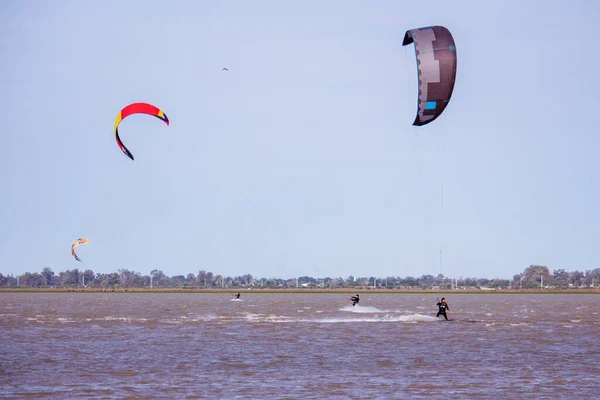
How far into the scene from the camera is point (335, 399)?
23.6 meters

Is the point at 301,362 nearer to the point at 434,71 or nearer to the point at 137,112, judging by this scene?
the point at 434,71

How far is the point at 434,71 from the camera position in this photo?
3656cm

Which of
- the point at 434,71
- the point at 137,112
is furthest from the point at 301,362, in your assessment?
the point at 137,112

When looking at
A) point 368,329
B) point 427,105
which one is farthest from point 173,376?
point 368,329

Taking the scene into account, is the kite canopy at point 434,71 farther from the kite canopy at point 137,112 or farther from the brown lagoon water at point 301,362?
the kite canopy at point 137,112

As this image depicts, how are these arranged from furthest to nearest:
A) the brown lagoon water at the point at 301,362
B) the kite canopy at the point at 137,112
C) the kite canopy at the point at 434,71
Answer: the kite canopy at the point at 137,112 → the kite canopy at the point at 434,71 → the brown lagoon water at the point at 301,362

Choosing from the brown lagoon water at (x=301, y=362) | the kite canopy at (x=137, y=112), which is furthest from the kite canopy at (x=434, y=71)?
the kite canopy at (x=137, y=112)

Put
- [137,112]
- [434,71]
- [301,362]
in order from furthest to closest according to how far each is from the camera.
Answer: [137,112]
[434,71]
[301,362]

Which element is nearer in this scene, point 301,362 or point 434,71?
point 301,362

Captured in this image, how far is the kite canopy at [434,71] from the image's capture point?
3650cm

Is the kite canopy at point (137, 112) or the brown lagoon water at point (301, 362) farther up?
the kite canopy at point (137, 112)

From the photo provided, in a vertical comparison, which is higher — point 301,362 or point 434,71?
point 434,71

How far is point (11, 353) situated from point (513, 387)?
20.2m

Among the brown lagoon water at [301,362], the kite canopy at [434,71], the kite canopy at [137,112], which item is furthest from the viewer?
the kite canopy at [137,112]
